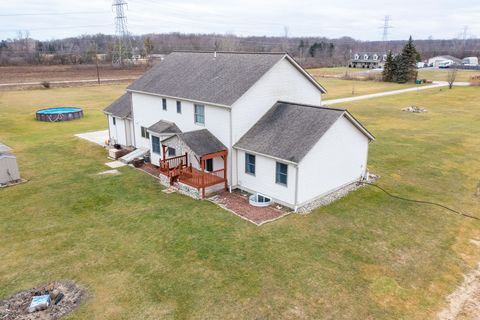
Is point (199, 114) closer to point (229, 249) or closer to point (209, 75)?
point (209, 75)

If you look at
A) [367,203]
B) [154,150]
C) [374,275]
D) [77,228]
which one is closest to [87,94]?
[154,150]

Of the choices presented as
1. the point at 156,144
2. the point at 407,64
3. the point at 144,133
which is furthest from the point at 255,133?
the point at 407,64

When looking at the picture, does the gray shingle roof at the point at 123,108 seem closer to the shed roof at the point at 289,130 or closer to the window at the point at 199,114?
the window at the point at 199,114

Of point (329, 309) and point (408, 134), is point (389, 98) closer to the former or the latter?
point (408, 134)

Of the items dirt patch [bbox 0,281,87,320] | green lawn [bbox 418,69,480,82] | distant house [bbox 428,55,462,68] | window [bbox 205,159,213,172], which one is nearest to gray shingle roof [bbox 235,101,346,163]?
window [bbox 205,159,213,172]

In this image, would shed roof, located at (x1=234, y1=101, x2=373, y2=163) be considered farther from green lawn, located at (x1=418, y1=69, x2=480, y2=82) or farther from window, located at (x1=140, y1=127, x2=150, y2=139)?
green lawn, located at (x1=418, y1=69, x2=480, y2=82)

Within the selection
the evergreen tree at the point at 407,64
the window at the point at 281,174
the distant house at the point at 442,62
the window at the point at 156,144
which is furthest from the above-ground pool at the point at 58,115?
the distant house at the point at 442,62
